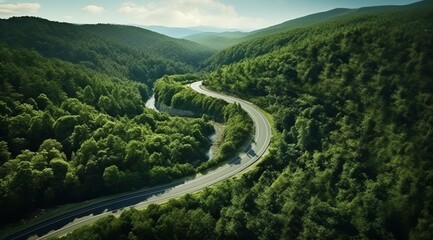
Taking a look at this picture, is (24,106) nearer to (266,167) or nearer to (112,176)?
(112,176)

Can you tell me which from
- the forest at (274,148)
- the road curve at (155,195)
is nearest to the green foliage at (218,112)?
the forest at (274,148)

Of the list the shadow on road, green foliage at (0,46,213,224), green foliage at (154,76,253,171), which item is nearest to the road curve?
the shadow on road

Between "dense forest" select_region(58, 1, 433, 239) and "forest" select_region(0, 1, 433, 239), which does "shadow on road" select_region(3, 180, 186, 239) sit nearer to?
"forest" select_region(0, 1, 433, 239)

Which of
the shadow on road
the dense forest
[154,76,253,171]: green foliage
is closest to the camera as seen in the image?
the dense forest

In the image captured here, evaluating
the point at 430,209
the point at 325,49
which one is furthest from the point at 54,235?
the point at 325,49

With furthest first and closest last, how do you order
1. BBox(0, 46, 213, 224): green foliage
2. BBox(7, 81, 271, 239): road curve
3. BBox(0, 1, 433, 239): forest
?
BBox(0, 46, 213, 224): green foliage, BBox(7, 81, 271, 239): road curve, BBox(0, 1, 433, 239): forest

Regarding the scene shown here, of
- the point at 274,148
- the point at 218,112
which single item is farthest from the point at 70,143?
the point at 218,112

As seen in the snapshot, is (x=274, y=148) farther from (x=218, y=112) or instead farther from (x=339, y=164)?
(x=218, y=112)

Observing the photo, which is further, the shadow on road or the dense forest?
the shadow on road
